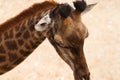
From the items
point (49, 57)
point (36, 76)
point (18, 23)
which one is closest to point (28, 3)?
point (49, 57)

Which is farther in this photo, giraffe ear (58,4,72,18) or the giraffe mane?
the giraffe mane

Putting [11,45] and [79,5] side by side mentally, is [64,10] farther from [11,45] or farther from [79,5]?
[11,45]

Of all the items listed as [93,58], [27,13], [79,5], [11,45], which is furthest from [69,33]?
[93,58]

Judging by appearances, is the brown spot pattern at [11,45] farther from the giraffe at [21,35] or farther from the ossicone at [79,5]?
the ossicone at [79,5]

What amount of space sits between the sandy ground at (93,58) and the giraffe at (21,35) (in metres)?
4.68

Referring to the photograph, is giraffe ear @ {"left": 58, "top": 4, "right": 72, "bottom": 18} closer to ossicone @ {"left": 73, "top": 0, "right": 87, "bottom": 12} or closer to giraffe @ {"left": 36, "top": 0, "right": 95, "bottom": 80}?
giraffe @ {"left": 36, "top": 0, "right": 95, "bottom": 80}

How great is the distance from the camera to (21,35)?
291 inches

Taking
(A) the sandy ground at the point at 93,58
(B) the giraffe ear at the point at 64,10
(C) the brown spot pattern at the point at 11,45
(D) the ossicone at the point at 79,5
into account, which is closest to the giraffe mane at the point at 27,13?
(C) the brown spot pattern at the point at 11,45

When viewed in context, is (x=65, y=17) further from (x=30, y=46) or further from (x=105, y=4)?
(x=105, y=4)

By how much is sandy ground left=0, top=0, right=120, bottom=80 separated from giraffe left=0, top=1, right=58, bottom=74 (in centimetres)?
468

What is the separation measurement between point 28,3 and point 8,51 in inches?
395

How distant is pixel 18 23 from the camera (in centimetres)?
747

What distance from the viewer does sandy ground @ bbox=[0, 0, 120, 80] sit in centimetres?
1223

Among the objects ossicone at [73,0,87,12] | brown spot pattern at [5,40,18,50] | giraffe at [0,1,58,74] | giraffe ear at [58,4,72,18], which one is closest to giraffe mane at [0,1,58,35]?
giraffe at [0,1,58,74]
